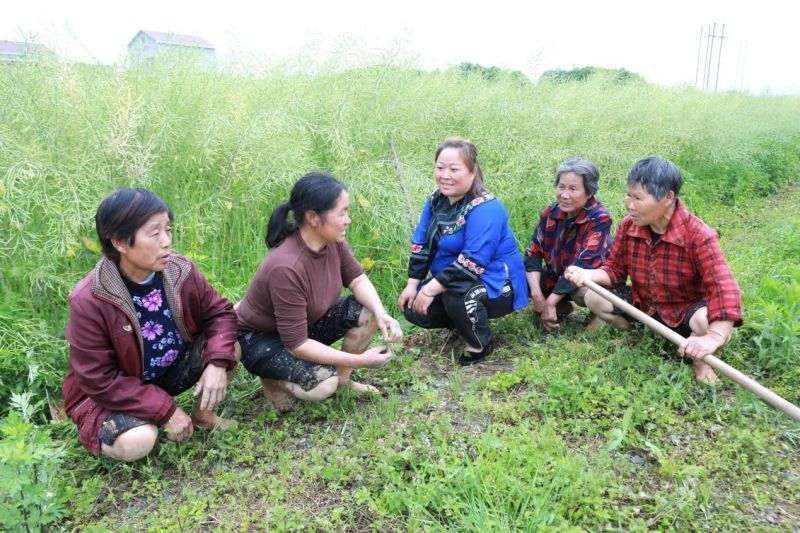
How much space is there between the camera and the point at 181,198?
3.35 m

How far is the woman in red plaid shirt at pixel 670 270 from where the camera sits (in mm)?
2447

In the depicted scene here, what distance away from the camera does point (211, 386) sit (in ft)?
7.11

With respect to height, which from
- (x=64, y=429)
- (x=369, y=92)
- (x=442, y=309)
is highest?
(x=369, y=92)

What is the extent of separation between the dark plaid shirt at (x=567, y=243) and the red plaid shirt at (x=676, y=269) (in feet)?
0.39

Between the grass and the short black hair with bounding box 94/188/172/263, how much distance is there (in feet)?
2.00

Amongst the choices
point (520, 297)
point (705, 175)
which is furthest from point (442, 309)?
point (705, 175)

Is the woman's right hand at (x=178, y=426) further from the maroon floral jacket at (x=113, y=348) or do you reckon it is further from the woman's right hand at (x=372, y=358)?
the woman's right hand at (x=372, y=358)

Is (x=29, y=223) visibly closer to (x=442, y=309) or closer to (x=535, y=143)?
(x=442, y=309)

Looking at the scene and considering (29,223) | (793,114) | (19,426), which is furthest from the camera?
(793,114)

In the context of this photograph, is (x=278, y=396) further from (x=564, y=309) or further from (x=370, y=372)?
(x=564, y=309)

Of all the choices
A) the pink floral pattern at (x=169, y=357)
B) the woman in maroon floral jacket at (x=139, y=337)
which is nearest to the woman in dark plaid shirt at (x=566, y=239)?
the woman in maroon floral jacket at (x=139, y=337)

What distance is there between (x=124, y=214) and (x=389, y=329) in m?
1.16

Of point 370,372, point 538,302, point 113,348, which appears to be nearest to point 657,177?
point 538,302

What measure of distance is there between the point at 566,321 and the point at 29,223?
2952 millimetres
